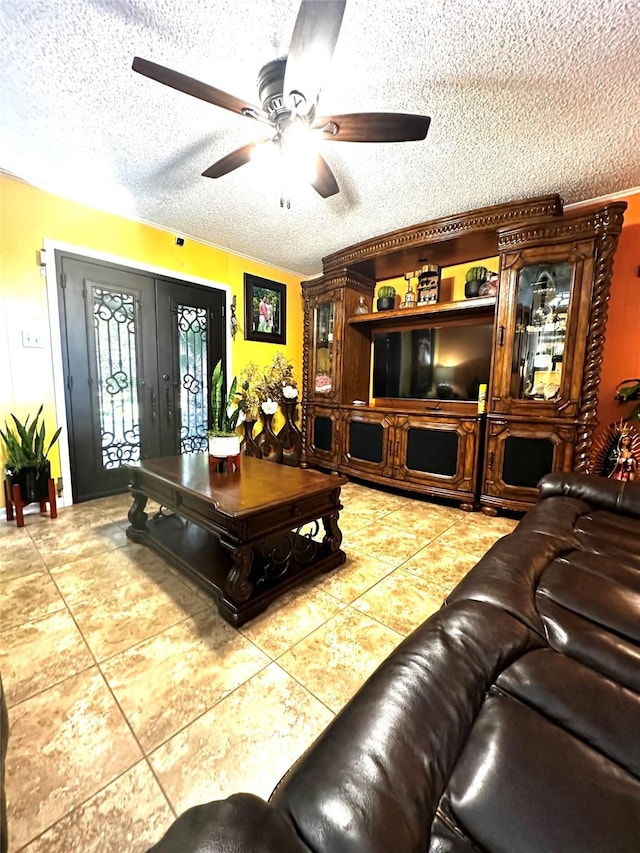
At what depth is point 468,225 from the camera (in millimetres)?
2920

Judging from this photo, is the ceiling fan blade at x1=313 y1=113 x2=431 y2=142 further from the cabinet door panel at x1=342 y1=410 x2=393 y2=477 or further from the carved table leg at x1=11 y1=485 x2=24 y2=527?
the carved table leg at x1=11 y1=485 x2=24 y2=527

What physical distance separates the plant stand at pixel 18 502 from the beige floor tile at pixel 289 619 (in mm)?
2031

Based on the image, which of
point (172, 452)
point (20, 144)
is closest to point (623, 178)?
point (20, 144)

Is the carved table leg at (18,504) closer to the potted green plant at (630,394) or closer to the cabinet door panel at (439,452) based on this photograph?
the cabinet door panel at (439,452)

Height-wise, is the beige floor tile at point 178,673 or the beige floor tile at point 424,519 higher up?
the beige floor tile at point 424,519

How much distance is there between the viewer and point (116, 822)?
858 millimetres

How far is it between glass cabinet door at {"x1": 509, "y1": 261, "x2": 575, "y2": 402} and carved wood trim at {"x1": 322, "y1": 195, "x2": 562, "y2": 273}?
1.37ft

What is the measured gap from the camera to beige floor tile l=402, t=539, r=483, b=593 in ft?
6.33

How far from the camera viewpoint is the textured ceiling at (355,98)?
55.5 inches

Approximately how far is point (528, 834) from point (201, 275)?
161 inches

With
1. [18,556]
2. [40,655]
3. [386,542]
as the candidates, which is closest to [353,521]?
[386,542]

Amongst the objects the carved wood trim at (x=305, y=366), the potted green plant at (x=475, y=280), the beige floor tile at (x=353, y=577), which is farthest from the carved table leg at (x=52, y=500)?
the potted green plant at (x=475, y=280)

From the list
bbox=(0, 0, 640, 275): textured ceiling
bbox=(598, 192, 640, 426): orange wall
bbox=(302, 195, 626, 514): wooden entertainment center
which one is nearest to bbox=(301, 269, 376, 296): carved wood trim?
bbox=(302, 195, 626, 514): wooden entertainment center

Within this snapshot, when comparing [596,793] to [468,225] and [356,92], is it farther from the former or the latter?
[468,225]
